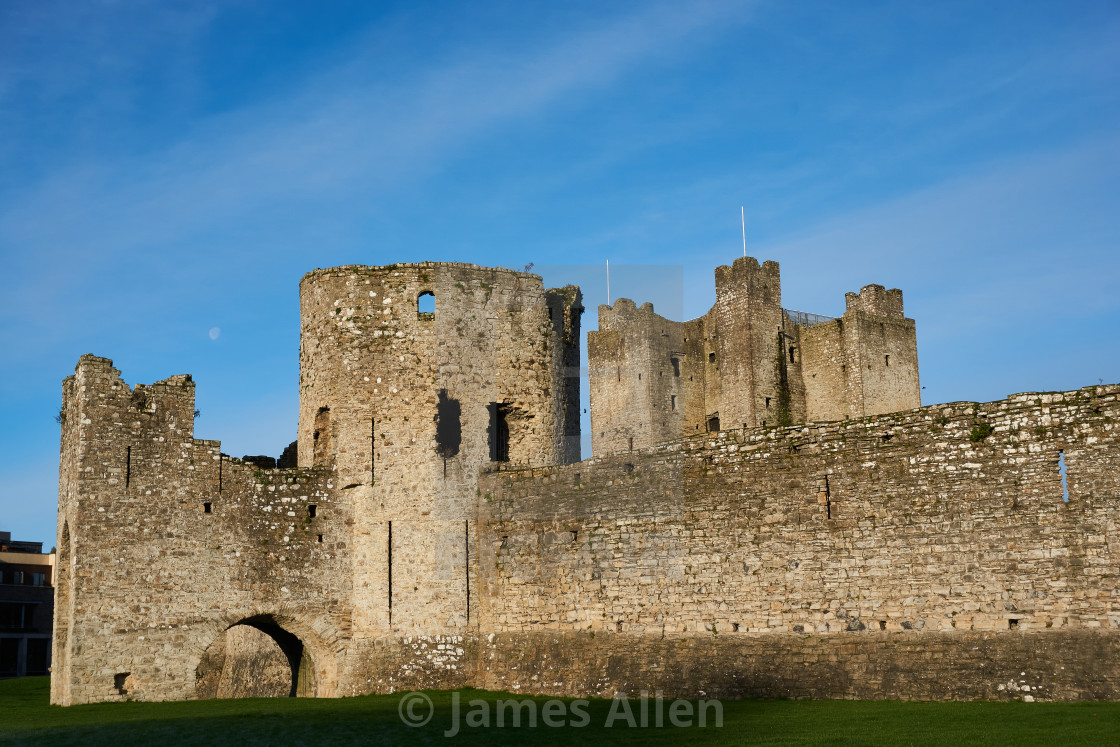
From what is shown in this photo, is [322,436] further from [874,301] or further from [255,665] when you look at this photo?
[874,301]

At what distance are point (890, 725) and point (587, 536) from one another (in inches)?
308

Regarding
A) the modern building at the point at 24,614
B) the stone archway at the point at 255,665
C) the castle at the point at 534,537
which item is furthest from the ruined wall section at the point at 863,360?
the modern building at the point at 24,614

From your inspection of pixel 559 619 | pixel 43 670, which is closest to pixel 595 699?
pixel 559 619

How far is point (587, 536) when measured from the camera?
68.7 feet

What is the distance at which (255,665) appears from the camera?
25.0 metres

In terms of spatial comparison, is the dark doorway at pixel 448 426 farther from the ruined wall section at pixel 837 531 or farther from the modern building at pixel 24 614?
the modern building at pixel 24 614

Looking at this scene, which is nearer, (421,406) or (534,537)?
(534,537)

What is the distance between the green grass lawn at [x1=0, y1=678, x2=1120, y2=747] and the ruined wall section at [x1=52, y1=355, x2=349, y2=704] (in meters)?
1.07

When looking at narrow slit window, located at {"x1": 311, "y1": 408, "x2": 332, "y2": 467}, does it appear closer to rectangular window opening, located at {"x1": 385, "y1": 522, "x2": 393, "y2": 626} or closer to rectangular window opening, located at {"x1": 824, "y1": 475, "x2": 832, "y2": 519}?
rectangular window opening, located at {"x1": 385, "y1": 522, "x2": 393, "y2": 626}

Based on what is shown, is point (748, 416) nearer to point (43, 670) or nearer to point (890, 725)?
point (890, 725)

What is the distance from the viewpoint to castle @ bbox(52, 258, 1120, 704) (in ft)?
51.1

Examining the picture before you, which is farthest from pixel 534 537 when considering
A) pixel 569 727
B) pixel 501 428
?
pixel 569 727
